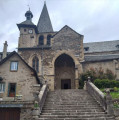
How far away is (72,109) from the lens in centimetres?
1099

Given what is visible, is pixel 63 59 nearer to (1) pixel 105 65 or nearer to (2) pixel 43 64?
(2) pixel 43 64

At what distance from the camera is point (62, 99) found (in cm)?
1310

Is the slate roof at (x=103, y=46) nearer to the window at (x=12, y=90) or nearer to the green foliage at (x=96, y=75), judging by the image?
the green foliage at (x=96, y=75)

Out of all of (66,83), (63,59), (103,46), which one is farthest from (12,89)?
(103,46)

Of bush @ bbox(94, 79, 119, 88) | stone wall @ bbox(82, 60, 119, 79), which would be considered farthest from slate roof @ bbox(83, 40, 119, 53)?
bush @ bbox(94, 79, 119, 88)

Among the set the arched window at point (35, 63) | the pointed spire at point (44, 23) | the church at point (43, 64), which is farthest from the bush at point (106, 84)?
the pointed spire at point (44, 23)

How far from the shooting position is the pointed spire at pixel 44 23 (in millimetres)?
33247

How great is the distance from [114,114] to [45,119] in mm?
4319

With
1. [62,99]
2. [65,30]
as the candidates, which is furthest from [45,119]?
[65,30]

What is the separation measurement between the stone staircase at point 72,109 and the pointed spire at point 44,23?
21967 millimetres

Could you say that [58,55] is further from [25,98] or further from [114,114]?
[114,114]

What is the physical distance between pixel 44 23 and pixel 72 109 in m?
26.5

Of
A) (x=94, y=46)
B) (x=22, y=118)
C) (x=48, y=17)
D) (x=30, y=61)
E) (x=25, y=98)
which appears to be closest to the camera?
(x=22, y=118)

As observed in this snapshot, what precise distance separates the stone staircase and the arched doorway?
34.1 feet
